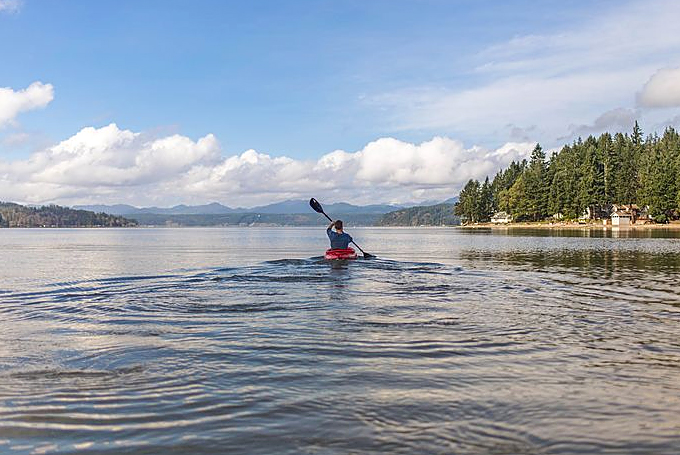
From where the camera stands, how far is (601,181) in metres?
145

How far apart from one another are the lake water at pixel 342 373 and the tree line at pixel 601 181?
126m

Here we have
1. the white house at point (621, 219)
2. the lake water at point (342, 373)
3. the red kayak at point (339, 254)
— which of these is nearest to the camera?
the lake water at point (342, 373)

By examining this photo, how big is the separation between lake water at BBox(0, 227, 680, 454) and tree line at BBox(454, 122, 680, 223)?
126 m

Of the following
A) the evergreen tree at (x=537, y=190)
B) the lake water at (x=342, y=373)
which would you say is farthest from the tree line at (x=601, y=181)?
the lake water at (x=342, y=373)

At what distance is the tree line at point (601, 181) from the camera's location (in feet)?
418

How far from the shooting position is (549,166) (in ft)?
576

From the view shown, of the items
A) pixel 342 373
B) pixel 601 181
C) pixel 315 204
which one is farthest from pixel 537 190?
pixel 342 373

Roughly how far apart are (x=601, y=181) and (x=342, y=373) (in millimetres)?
152099

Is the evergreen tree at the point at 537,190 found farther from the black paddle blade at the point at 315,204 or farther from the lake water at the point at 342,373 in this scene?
the lake water at the point at 342,373

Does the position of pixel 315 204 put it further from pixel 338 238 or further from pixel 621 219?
pixel 621 219

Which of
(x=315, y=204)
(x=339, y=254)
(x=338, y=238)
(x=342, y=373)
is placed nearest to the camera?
(x=342, y=373)

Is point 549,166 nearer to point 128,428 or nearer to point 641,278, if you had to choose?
point 641,278

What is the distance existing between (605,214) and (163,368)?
167 metres

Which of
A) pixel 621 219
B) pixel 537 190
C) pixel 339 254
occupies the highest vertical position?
pixel 537 190
